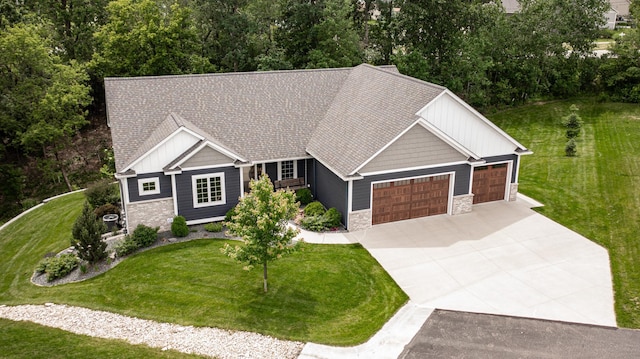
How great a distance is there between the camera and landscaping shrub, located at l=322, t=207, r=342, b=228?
927 inches

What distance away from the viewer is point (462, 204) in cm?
2534

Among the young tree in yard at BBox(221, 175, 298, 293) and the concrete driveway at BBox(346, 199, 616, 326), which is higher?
the young tree in yard at BBox(221, 175, 298, 293)

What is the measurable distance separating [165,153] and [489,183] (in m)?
16.0

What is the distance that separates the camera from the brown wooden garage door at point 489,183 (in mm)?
26094

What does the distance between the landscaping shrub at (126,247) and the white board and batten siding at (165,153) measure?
10.2 feet

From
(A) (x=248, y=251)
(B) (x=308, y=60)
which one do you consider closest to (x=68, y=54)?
(B) (x=308, y=60)

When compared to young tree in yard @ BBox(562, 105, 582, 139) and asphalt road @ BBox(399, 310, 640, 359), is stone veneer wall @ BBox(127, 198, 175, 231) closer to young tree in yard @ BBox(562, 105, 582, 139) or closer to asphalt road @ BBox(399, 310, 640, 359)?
asphalt road @ BBox(399, 310, 640, 359)

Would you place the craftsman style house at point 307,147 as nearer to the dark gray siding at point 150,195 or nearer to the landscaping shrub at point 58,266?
the dark gray siding at point 150,195

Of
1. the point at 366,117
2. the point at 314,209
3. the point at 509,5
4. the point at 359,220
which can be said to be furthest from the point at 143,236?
the point at 509,5

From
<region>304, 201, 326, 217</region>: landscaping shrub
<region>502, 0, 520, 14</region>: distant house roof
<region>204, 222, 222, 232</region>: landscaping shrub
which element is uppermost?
<region>502, 0, 520, 14</region>: distant house roof

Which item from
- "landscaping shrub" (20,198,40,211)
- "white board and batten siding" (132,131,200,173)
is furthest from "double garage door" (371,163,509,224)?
"landscaping shrub" (20,198,40,211)

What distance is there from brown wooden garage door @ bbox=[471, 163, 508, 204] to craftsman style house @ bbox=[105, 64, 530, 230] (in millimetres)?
58

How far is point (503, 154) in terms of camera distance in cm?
2598

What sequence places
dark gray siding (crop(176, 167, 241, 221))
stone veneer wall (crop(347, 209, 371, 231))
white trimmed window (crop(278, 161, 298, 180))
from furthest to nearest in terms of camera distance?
white trimmed window (crop(278, 161, 298, 180)), dark gray siding (crop(176, 167, 241, 221)), stone veneer wall (crop(347, 209, 371, 231))
